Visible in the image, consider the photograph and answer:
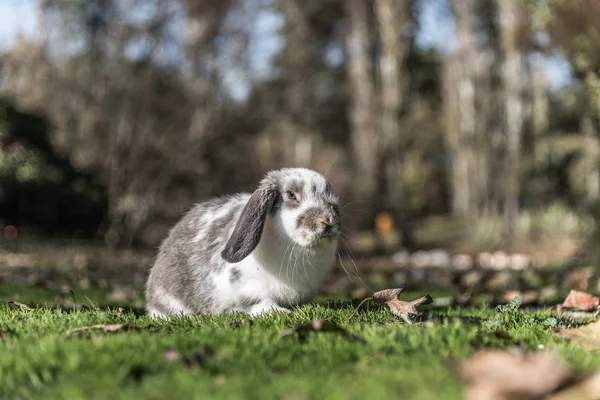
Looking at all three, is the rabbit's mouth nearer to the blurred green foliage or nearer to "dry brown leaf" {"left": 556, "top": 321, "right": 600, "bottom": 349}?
"dry brown leaf" {"left": 556, "top": 321, "right": 600, "bottom": 349}

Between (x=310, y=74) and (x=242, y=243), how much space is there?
107ft

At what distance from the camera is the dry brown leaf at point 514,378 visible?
2633 mm

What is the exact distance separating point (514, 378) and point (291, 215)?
8.67ft

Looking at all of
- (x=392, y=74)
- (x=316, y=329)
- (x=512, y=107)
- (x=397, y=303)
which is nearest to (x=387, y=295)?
(x=397, y=303)

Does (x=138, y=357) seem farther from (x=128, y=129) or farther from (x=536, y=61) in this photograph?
(x=536, y=61)

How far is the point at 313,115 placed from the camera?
34.7 m

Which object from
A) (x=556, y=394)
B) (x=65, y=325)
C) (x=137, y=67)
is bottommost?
(x=65, y=325)

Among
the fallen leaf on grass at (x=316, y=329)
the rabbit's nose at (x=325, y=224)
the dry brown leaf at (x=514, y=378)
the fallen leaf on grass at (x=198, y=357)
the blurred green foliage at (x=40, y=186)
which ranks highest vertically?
the rabbit's nose at (x=325, y=224)

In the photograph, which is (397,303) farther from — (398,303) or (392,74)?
(392,74)

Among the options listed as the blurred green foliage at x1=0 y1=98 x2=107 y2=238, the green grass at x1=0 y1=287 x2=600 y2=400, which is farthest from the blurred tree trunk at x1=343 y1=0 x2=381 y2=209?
the green grass at x1=0 y1=287 x2=600 y2=400

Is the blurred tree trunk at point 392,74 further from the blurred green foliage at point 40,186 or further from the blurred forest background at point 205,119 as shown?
the blurred green foliage at point 40,186

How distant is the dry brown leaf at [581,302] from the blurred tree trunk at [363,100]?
2067 cm

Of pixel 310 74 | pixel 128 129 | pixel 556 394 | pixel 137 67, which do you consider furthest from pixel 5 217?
pixel 310 74

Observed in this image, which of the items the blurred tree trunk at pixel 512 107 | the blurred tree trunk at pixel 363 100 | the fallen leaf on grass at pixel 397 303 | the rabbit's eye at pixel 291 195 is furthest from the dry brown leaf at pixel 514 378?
the blurred tree trunk at pixel 363 100
